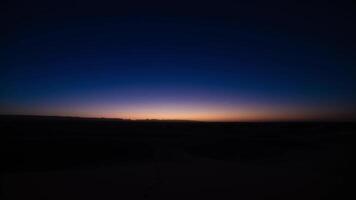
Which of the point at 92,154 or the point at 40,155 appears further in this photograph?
the point at 92,154

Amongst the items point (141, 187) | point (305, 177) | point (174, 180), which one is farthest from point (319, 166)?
point (141, 187)

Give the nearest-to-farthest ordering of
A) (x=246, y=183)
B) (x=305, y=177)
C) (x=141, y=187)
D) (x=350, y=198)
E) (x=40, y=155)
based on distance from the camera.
Result: 1. (x=350, y=198)
2. (x=141, y=187)
3. (x=246, y=183)
4. (x=305, y=177)
5. (x=40, y=155)

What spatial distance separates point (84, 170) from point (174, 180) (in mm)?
6369

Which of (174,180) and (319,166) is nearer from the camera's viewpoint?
(174,180)

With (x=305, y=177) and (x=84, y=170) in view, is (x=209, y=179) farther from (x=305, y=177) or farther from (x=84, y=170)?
(x=84, y=170)

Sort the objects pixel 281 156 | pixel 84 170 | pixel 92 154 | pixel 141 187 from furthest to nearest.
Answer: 1. pixel 281 156
2. pixel 92 154
3. pixel 84 170
4. pixel 141 187

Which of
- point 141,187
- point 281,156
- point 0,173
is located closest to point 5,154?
point 0,173

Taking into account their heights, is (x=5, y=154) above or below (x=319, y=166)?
above

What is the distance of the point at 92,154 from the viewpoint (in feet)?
65.6

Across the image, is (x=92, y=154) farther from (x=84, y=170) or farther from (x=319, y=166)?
(x=319, y=166)

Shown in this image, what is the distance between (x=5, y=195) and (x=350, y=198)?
14.9 meters

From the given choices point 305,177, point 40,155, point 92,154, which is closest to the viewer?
point 305,177

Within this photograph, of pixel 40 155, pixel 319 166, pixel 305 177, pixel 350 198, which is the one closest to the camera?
pixel 350 198

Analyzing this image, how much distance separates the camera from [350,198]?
10.1 metres
